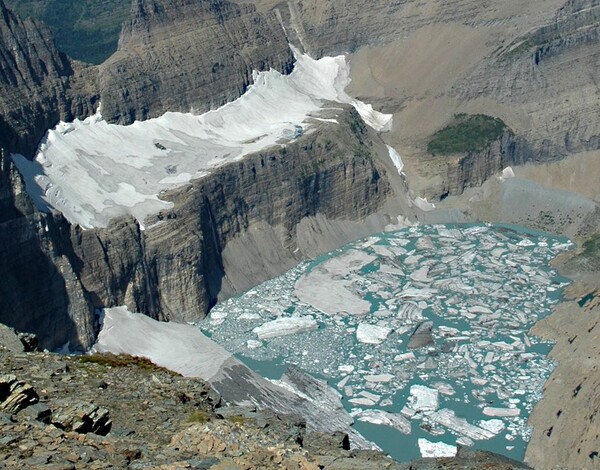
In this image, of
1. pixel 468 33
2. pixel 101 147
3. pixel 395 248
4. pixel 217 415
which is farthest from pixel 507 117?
pixel 217 415

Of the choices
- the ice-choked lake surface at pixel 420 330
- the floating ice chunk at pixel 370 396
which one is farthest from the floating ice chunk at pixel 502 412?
the floating ice chunk at pixel 370 396

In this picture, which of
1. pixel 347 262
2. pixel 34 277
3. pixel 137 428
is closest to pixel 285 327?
pixel 347 262

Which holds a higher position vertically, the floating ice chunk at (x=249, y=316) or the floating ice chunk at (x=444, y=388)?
the floating ice chunk at (x=249, y=316)

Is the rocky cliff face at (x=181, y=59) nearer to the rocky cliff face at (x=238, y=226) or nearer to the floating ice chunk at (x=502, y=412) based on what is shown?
the rocky cliff face at (x=238, y=226)

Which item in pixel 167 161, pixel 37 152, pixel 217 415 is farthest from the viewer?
pixel 167 161

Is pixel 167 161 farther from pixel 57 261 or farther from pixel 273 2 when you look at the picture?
pixel 273 2

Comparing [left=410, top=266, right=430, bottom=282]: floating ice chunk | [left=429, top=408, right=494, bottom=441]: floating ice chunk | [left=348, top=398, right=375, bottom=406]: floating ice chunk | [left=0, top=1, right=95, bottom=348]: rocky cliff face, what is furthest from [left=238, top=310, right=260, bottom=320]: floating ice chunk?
[left=429, top=408, right=494, bottom=441]: floating ice chunk
